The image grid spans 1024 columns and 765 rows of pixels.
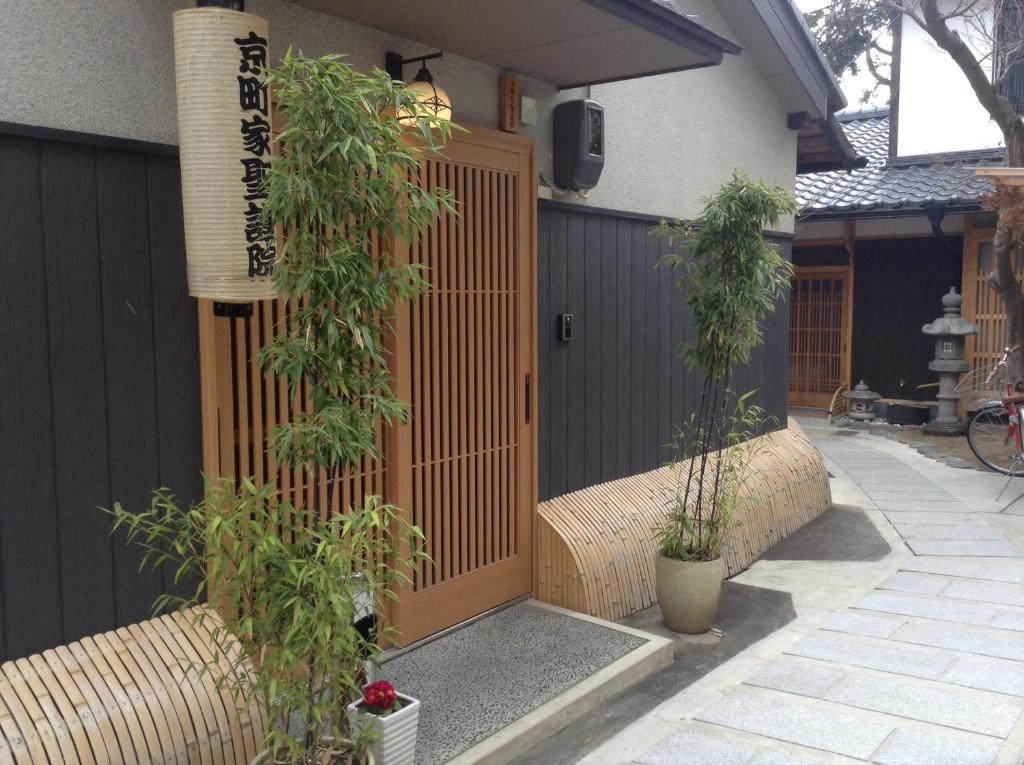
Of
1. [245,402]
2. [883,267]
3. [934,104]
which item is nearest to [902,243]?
[883,267]

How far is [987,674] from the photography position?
4652mm

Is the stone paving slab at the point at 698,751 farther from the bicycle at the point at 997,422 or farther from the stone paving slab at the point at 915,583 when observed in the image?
the bicycle at the point at 997,422

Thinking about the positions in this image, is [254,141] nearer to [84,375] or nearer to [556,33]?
[84,375]

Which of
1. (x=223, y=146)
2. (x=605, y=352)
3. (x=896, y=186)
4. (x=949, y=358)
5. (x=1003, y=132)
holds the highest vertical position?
(x=1003, y=132)

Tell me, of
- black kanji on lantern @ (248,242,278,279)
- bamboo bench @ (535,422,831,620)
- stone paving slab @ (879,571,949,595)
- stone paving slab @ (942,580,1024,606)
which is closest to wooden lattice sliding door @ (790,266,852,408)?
bamboo bench @ (535,422,831,620)

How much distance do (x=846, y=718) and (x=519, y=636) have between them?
5.66ft

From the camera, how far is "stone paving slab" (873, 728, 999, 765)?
376 centimetres

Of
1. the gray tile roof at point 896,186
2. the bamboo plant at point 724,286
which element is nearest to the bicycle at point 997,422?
the gray tile roof at point 896,186

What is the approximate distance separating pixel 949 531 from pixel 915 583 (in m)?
1.49

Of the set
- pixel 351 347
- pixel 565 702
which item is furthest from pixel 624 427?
pixel 351 347

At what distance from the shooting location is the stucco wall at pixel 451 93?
3.16 m

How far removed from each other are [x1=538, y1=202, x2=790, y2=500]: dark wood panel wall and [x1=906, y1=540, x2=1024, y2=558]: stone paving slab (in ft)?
6.84

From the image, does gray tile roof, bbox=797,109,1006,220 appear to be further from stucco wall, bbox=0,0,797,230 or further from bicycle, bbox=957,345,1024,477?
stucco wall, bbox=0,0,797,230

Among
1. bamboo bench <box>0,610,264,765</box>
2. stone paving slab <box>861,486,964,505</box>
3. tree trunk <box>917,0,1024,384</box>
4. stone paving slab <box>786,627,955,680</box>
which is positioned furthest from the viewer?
tree trunk <box>917,0,1024,384</box>
